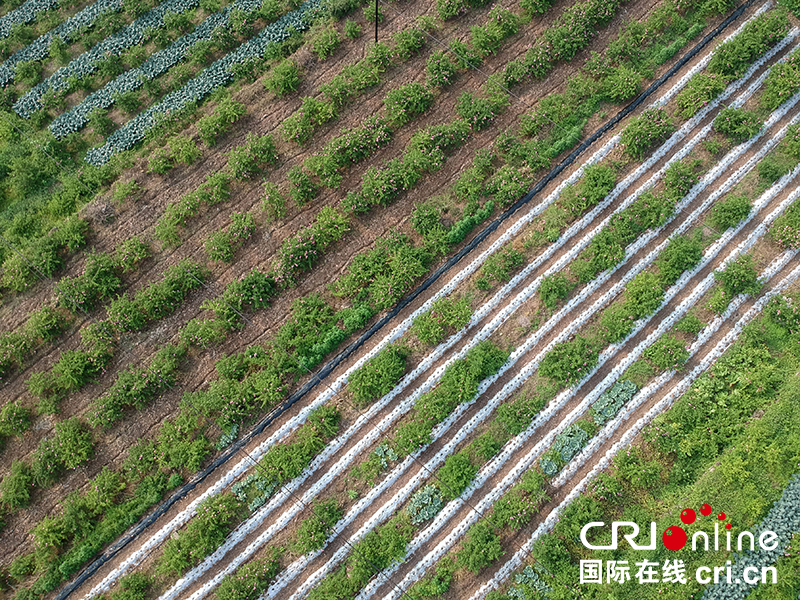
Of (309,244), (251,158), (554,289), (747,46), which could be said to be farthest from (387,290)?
(747,46)

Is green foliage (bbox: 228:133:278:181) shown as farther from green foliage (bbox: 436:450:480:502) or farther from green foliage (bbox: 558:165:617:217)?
green foliage (bbox: 436:450:480:502)

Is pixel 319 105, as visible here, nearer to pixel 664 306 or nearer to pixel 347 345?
pixel 347 345

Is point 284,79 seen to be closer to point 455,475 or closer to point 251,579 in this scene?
point 455,475

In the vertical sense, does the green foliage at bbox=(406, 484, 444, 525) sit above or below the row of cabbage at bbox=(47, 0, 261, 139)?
below

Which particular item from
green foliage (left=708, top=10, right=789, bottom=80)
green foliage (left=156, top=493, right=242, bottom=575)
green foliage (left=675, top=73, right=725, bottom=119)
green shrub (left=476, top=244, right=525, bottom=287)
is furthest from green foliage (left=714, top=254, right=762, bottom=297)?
green foliage (left=156, top=493, right=242, bottom=575)

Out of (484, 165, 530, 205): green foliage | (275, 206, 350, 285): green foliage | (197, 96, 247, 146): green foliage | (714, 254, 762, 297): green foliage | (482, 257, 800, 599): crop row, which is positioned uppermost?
(197, 96, 247, 146): green foliage

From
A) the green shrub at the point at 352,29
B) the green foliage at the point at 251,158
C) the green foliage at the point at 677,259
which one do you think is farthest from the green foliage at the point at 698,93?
the green foliage at the point at 251,158

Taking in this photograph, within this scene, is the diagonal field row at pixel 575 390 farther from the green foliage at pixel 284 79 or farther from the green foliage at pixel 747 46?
the green foliage at pixel 284 79
